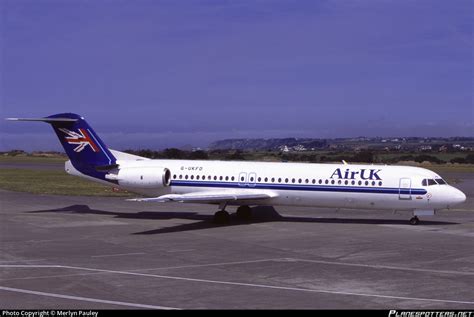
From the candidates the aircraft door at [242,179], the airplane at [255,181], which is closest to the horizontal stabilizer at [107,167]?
the airplane at [255,181]

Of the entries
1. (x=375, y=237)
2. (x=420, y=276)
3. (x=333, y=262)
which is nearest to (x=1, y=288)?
(x=333, y=262)

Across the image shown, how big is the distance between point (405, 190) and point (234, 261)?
10560 millimetres

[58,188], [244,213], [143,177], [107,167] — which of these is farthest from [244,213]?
[58,188]

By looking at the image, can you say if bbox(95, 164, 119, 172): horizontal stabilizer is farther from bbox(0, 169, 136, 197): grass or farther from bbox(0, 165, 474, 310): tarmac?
bbox(0, 169, 136, 197): grass

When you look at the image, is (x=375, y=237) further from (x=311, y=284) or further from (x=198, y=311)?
(x=198, y=311)

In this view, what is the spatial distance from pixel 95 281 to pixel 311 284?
16.8 feet

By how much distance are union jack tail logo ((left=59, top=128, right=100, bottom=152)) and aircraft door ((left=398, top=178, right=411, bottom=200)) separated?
1378cm

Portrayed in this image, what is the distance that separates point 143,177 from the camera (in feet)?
92.1

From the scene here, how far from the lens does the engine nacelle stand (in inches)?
1103

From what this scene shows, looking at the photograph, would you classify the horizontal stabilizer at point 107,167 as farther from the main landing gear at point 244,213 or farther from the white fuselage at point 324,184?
the main landing gear at point 244,213

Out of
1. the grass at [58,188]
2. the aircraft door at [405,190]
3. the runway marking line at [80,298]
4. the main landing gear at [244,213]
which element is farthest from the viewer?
the grass at [58,188]

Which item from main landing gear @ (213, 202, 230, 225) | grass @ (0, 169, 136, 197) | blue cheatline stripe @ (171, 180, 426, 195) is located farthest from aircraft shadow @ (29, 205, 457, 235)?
grass @ (0, 169, 136, 197)

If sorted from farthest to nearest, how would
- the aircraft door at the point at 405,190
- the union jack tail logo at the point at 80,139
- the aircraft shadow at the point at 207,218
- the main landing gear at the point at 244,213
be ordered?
the union jack tail logo at the point at 80,139 → the main landing gear at the point at 244,213 → the aircraft shadow at the point at 207,218 → the aircraft door at the point at 405,190

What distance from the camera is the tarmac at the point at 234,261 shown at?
13.4 metres
